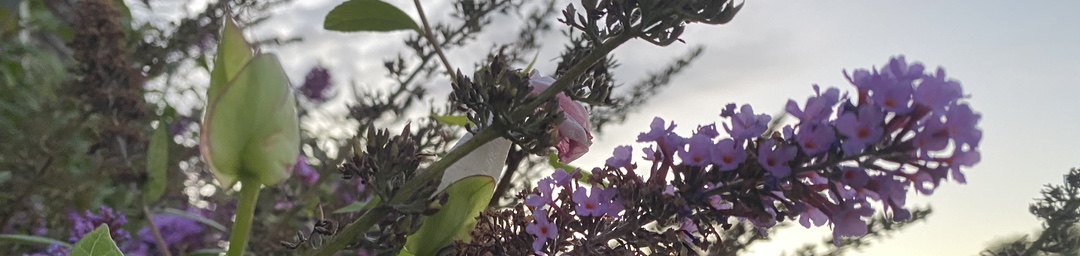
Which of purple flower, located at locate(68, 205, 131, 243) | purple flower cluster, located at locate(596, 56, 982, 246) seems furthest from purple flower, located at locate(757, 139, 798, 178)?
purple flower, located at locate(68, 205, 131, 243)

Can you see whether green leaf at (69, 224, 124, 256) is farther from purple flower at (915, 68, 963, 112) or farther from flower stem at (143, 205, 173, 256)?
purple flower at (915, 68, 963, 112)

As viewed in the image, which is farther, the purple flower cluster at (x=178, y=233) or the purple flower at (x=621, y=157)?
the purple flower cluster at (x=178, y=233)

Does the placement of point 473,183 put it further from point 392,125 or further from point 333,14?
point 392,125

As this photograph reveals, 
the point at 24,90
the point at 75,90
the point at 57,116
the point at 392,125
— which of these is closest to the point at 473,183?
the point at 392,125

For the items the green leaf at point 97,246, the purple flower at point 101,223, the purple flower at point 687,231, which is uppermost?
the purple flower at point 687,231

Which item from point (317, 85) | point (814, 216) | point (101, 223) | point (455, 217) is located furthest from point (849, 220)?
point (317, 85)

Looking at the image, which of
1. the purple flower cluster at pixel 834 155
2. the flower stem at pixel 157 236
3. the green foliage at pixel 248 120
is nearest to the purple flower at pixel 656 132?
the purple flower cluster at pixel 834 155

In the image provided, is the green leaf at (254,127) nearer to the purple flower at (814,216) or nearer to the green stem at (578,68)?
the green stem at (578,68)
